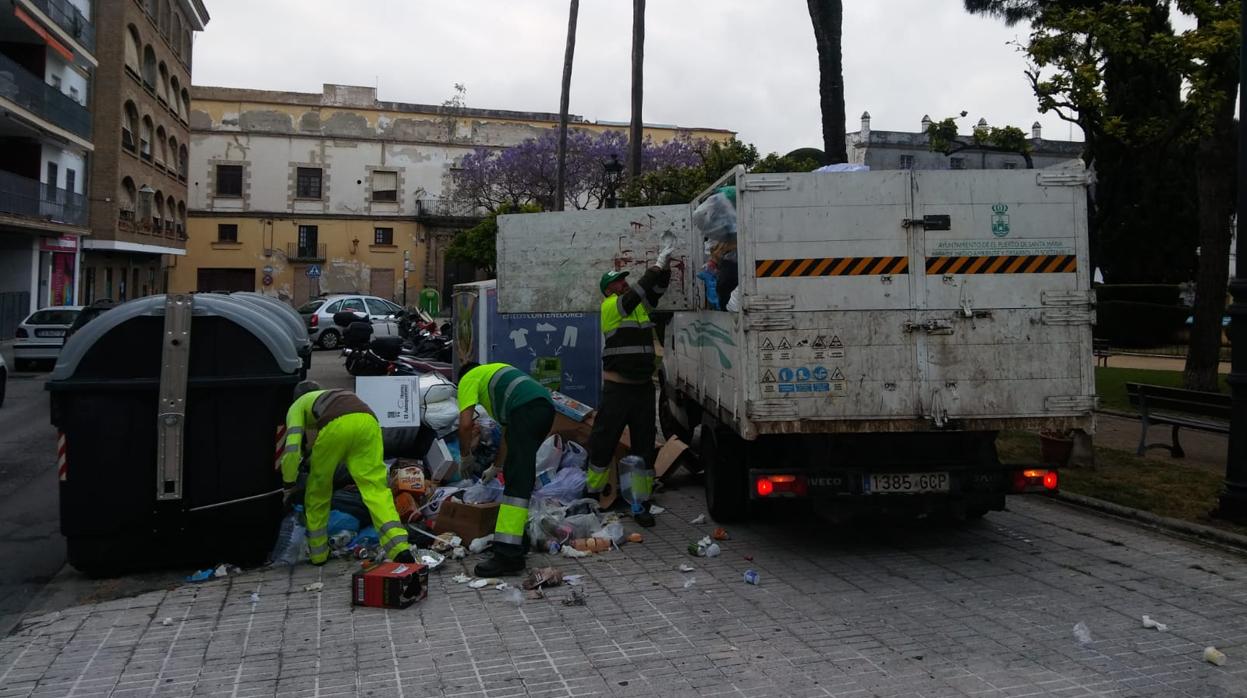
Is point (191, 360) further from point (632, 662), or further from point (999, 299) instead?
point (999, 299)

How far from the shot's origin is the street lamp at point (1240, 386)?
23.2 feet

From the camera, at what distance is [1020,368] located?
19.2 feet

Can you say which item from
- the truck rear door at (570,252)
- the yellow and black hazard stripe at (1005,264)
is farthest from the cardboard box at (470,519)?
the truck rear door at (570,252)

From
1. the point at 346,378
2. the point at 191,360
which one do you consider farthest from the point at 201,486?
the point at 346,378

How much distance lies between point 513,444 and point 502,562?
2.37ft

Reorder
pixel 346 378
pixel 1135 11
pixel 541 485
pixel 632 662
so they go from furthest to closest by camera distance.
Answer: pixel 346 378
pixel 1135 11
pixel 541 485
pixel 632 662

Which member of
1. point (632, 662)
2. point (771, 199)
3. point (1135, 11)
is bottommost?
point (632, 662)

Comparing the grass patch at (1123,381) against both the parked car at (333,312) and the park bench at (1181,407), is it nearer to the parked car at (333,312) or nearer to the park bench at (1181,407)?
the park bench at (1181,407)

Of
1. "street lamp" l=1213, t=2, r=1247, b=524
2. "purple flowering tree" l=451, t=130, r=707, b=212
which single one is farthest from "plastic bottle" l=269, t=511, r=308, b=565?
"purple flowering tree" l=451, t=130, r=707, b=212

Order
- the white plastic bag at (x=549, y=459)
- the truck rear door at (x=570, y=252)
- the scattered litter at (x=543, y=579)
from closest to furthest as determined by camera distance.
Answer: the scattered litter at (x=543, y=579) < the white plastic bag at (x=549, y=459) < the truck rear door at (x=570, y=252)

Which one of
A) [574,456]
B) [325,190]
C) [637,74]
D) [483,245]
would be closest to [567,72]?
[637,74]

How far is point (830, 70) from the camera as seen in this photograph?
12102mm

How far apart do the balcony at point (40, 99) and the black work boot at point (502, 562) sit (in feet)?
87.9

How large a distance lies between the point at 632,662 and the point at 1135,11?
10932 mm
